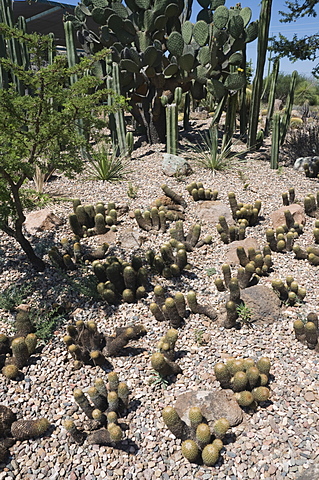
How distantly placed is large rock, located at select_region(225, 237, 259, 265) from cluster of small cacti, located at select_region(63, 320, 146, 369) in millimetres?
1861

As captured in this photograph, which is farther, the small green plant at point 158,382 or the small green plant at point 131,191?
the small green plant at point 131,191

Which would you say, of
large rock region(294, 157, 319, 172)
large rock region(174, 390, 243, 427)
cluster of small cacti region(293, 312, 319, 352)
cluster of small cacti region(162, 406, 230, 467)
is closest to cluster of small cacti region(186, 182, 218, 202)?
large rock region(294, 157, 319, 172)

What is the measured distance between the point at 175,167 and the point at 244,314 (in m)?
4.34

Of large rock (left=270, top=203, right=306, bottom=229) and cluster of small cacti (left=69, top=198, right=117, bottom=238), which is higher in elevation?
cluster of small cacti (left=69, top=198, right=117, bottom=238)

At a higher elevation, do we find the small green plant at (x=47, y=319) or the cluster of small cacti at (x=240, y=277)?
the cluster of small cacti at (x=240, y=277)

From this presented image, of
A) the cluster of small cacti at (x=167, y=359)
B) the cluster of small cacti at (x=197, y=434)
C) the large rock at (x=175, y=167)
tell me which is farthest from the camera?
the large rock at (x=175, y=167)

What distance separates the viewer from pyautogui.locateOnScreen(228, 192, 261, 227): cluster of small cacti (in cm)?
586

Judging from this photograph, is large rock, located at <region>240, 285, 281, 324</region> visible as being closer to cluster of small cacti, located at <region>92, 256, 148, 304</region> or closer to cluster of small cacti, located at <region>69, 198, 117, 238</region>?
cluster of small cacti, located at <region>92, 256, 148, 304</region>

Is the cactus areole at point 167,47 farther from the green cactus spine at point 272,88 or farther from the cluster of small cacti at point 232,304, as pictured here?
the cluster of small cacti at point 232,304

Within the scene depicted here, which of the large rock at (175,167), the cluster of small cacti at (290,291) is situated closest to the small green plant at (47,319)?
the cluster of small cacti at (290,291)

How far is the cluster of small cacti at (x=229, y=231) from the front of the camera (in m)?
5.42

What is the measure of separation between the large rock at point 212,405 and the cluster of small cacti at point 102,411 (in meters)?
0.45

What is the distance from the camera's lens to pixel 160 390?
3330 mm

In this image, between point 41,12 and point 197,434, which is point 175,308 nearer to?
point 197,434
